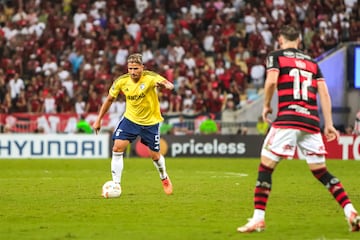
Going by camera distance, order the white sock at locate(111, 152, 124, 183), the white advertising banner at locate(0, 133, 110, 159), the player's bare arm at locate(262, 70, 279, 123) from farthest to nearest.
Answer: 1. the white advertising banner at locate(0, 133, 110, 159)
2. the white sock at locate(111, 152, 124, 183)
3. the player's bare arm at locate(262, 70, 279, 123)

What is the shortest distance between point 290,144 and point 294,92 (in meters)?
0.61

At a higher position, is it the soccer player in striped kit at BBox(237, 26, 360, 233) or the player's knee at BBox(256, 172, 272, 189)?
the soccer player in striped kit at BBox(237, 26, 360, 233)

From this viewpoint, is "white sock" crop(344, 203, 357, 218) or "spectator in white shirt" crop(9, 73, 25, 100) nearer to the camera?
"white sock" crop(344, 203, 357, 218)

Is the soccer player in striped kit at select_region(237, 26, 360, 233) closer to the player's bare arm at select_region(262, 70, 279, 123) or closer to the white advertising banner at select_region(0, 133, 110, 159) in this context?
the player's bare arm at select_region(262, 70, 279, 123)

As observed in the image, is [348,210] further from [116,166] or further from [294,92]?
[116,166]

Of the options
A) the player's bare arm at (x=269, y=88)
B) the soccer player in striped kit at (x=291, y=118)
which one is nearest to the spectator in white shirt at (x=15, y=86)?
the soccer player in striped kit at (x=291, y=118)

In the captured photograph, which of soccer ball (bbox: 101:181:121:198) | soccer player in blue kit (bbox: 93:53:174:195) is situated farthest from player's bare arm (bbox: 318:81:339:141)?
soccer ball (bbox: 101:181:121:198)

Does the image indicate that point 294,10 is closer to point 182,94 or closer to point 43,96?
point 182,94

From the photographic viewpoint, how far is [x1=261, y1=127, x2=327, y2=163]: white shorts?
35.7 ft

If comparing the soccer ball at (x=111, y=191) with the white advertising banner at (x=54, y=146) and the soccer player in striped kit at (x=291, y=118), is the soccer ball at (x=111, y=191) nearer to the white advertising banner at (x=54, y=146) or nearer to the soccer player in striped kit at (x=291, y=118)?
the soccer player in striped kit at (x=291, y=118)

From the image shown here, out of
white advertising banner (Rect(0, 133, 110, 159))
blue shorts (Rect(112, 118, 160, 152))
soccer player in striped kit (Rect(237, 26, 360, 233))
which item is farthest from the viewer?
white advertising banner (Rect(0, 133, 110, 159))

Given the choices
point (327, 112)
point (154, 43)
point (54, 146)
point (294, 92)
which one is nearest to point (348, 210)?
point (327, 112)

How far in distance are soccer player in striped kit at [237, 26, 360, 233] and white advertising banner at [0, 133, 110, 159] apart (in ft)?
68.2

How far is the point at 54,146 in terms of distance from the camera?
31453 mm
